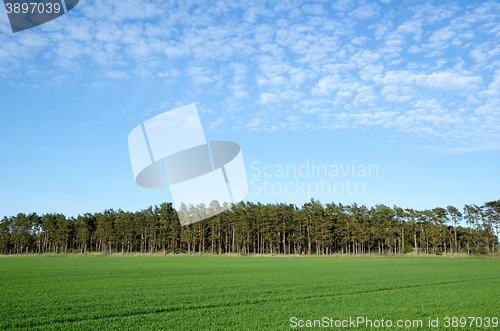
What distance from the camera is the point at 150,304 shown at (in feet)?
46.4

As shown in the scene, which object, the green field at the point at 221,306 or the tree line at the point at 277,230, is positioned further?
the tree line at the point at 277,230

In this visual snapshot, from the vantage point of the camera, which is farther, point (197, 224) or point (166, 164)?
point (197, 224)

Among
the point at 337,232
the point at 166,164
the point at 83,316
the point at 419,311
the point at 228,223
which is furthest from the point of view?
the point at 228,223

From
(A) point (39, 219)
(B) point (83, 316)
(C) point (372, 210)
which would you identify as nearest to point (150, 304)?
(B) point (83, 316)

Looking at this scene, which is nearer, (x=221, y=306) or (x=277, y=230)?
(x=221, y=306)

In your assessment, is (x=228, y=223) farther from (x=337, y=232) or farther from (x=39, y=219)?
(x=39, y=219)

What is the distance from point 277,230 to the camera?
102562 millimetres

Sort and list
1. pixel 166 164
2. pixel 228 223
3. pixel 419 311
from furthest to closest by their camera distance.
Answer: pixel 228 223
pixel 166 164
pixel 419 311

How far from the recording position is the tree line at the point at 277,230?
9575cm

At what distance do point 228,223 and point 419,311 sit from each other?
97670mm

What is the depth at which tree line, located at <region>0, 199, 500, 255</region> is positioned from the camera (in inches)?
3770

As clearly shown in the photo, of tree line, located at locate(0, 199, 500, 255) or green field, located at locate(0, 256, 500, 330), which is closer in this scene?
green field, located at locate(0, 256, 500, 330)

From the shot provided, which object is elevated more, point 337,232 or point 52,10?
point 52,10

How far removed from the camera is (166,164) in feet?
87.2
